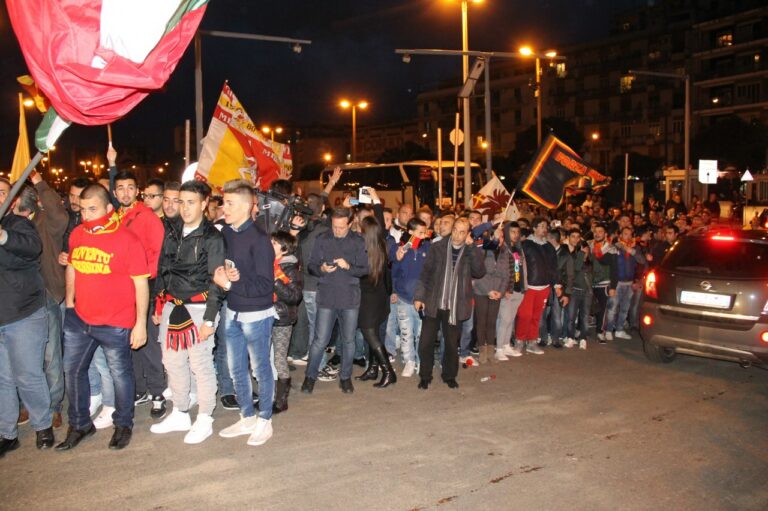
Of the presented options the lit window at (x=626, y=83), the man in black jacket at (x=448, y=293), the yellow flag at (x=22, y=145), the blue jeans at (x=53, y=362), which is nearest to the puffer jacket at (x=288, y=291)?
the man in black jacket at (x=448, y=293)

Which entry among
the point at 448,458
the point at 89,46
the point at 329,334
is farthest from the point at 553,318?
the point at 89,46

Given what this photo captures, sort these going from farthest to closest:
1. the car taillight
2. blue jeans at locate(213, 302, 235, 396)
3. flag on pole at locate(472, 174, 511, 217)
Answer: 1. flag on pole at locate(472, 174, 511, 217)
2. the car taillight
3. blue jeans at locate(213, 302, 235, 396)

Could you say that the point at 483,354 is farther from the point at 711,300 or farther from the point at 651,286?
the point at 711,300

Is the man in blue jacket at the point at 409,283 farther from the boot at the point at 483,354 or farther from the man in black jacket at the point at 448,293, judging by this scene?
the boot at the point at 483,354

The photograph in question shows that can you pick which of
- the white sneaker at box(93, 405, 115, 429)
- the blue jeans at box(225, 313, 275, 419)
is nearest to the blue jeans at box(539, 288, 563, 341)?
the blue jeans at box(225, 313, 275, 419)

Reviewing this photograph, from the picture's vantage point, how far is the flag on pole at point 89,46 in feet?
13.5

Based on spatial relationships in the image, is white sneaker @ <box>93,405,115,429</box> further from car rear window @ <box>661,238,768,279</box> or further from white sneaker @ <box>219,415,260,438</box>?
car rear window @ <box>661,238,768,279</box>

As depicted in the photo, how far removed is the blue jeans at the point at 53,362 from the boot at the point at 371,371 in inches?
128

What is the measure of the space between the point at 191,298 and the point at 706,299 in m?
5.90

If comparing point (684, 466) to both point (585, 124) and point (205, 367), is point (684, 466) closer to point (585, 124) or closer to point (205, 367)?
point (205, 367)

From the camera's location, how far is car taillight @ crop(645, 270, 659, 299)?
836 centimetres

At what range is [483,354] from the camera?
28.5ft

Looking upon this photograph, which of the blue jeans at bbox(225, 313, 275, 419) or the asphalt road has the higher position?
the blue jeans at bbox(225, 313, 275, 419)

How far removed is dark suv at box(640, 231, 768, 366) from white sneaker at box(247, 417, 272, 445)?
5130 mm
